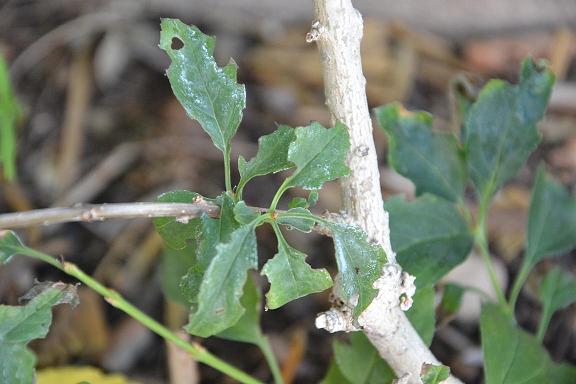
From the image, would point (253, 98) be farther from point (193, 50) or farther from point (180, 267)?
point (193, 50)

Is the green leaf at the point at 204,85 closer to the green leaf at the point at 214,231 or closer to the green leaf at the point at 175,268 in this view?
the green leaf at the point at 214,231

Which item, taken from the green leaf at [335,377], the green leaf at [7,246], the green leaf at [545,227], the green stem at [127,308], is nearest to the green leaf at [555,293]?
the green leaf at [545,227]

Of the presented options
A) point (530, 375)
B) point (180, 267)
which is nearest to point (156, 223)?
point (180, 267)

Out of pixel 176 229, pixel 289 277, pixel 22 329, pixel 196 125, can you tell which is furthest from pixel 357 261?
pixel 196 125

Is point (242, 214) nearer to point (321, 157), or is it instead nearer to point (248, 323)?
point (321, 157)

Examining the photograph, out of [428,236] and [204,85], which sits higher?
[204,85]
